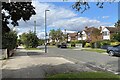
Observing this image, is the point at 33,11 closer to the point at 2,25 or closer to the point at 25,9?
the point at 25,9

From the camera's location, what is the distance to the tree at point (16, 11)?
49.9ft

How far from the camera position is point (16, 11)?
1549cm

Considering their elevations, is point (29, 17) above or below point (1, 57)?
above

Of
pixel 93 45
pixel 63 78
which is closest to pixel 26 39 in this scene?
pixel 93 45

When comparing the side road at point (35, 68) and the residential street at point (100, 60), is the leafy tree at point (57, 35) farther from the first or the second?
the side road at point (35, 68)

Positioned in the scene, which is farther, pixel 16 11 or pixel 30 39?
pixel 30 39

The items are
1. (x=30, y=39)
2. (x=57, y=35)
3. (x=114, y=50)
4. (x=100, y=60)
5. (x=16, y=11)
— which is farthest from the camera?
(x=57, y=35)

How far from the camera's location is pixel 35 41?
66250mm

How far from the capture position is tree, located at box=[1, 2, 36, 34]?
49.9 feet

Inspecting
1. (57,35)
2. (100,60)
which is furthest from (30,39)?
(57,35)

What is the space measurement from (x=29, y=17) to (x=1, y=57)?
36.5ft

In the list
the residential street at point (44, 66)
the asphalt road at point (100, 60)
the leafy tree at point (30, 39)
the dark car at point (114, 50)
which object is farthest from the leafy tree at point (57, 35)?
the residential street at point (44, 66)

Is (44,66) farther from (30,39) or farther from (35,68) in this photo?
(30,39)

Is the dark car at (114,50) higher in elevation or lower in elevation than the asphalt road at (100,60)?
higher
